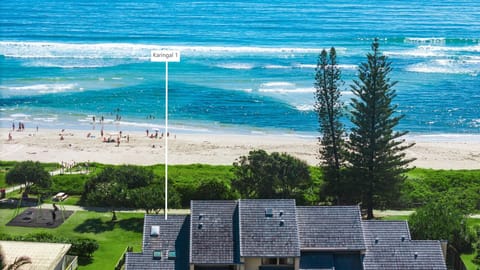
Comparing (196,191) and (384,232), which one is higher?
(196,191)

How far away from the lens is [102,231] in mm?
34375

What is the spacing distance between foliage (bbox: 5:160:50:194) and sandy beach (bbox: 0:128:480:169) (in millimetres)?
9265

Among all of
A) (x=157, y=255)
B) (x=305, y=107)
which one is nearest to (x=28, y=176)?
(x=157, y=255)

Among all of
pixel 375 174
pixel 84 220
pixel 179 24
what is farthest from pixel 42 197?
pixel 179 24

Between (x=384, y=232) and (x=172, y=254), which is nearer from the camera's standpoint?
(x=172, y=254)

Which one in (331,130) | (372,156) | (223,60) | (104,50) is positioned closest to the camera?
(372,156)

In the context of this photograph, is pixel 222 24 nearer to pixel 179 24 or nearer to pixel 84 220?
pixel 179 24

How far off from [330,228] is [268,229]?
225 centimetres

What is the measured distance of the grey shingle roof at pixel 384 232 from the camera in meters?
27.0

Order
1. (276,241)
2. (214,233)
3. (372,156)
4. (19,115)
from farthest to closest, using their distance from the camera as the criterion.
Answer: (19,115), (372,156), (214,233), (276,241)

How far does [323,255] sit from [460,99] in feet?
138

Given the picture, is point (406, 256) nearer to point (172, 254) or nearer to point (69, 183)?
point (172, 254)

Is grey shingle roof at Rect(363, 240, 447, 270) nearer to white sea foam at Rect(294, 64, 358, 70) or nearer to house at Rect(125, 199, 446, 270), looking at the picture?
house at Rect(125, 199, 446, 270)

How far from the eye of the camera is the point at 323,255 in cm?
2658
